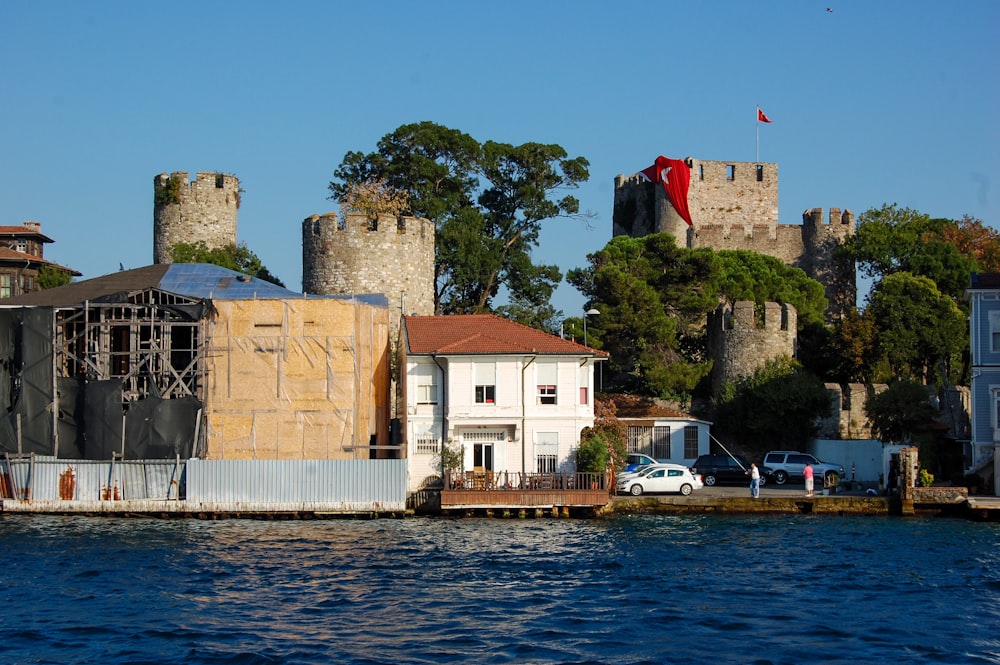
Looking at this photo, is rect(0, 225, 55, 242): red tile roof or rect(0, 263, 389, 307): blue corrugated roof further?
rect(0, 225, 55, 242): red tile roof

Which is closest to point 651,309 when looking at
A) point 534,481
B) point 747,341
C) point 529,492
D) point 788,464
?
point 747,341

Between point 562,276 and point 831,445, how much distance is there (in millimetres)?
16685

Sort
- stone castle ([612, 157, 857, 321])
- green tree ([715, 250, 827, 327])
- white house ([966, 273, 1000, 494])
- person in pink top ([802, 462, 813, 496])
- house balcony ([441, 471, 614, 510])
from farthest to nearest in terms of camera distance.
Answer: stone castle ([612, 157, 857, 321]), green tree ([715, 250, 827, 327]), white house ([966, 273, 1000, 494]), person in pink top ([802, 462, 813, 496]), house balcony ([441, 471, 614, 510])

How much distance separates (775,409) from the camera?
47.6 metres

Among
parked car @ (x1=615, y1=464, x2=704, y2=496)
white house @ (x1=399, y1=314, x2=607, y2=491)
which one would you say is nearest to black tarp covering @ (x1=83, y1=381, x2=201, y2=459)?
white house @ (x1=399, y1=314, x2=607, y2=491)

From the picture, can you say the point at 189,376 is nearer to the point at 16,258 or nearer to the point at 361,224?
the point at 361,224

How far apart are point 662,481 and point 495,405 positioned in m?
5.70

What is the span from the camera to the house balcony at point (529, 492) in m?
37.1

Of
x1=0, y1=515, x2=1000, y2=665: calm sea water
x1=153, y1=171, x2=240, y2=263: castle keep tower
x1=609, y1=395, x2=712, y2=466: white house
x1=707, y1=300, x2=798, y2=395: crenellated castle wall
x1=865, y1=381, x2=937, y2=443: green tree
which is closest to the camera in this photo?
x1=0, y1=515, x2=1000, y2=665: calm sea water

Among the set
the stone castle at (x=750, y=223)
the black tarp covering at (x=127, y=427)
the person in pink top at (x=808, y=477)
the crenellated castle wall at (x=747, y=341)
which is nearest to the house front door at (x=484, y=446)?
the black tarp covering at (x=127, y=427)

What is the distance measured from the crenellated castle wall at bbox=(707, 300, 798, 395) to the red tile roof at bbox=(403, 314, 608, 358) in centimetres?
1173

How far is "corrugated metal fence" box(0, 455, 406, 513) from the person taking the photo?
37406 mm

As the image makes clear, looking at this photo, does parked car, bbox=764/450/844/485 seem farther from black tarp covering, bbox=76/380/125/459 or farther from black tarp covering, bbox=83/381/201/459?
black tarp covering, bbox=76/380/125/459

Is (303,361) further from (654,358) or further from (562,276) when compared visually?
(562,276)
